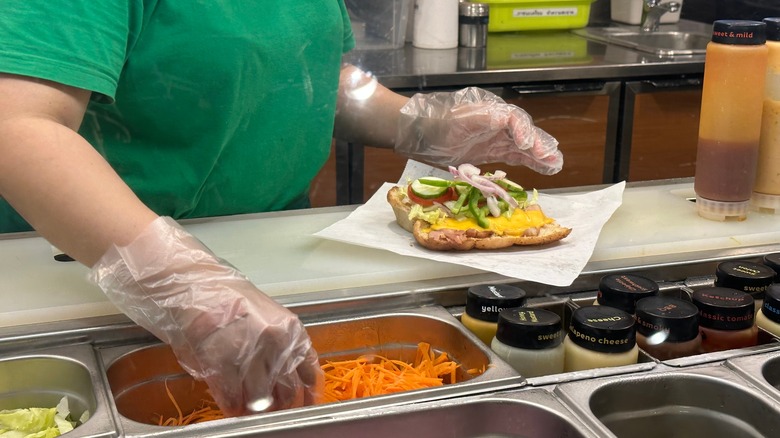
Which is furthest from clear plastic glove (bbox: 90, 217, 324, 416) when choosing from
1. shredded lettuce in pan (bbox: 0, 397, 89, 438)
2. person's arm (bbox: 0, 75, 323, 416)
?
shredded lettuce in pan (bbox: 0, 397, 89, 438)

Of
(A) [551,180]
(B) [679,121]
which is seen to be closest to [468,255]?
(A) [551,180]

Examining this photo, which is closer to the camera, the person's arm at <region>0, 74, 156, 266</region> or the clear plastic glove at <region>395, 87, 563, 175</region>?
the person's arm at <region>0, 74, 156, 266</region>

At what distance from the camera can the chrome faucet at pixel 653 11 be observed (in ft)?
12.2

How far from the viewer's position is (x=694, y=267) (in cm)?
131

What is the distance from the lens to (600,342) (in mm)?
1021

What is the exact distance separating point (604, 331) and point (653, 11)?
9.97 ft

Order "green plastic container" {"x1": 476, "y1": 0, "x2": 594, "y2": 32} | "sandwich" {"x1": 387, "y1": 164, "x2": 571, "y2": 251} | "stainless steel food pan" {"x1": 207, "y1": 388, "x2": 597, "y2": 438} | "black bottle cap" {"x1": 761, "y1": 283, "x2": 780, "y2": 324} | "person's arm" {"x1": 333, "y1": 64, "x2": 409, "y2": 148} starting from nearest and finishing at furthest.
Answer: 1. "stainless steel food pan" {"x1": 207, "y1": 388, "x2": 597, "y2": 438}
2. "black bottle cap" {"x1": 761, "y1": 283, "x2": 780, "y2": 324}
3. "sandwich" {"x1": 387, "y1": 164, "x2": 571, "y2": 251}
4. "person's arm" {"x1": 333, "y1": 64, "x2": 409, "y2": 148}
5. "green plastic container" {"x1": 476, "y1": 0, "x2": 594, "y2": 32}

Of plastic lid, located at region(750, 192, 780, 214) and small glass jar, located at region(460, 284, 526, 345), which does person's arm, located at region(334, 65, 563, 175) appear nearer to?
plastic lid, located at region(750, 192, 780, 214)

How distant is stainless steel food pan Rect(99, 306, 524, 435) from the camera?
3.08 ft

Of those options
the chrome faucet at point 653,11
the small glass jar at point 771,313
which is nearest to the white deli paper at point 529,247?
the small glass jar at point 771,313

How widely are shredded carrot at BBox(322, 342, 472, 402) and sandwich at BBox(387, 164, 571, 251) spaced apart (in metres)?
0.25

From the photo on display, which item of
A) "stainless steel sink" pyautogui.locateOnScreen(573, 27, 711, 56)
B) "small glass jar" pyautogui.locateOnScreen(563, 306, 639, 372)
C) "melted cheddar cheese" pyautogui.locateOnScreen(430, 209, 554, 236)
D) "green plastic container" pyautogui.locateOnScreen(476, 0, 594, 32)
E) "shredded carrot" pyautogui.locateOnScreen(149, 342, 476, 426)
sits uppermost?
"green plastic container" pyautogui.locateOnScreen(476, 0, 594, 32)

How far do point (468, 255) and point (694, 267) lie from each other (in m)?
Answer: 0.32

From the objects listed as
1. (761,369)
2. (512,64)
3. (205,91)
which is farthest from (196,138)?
(512,64)
